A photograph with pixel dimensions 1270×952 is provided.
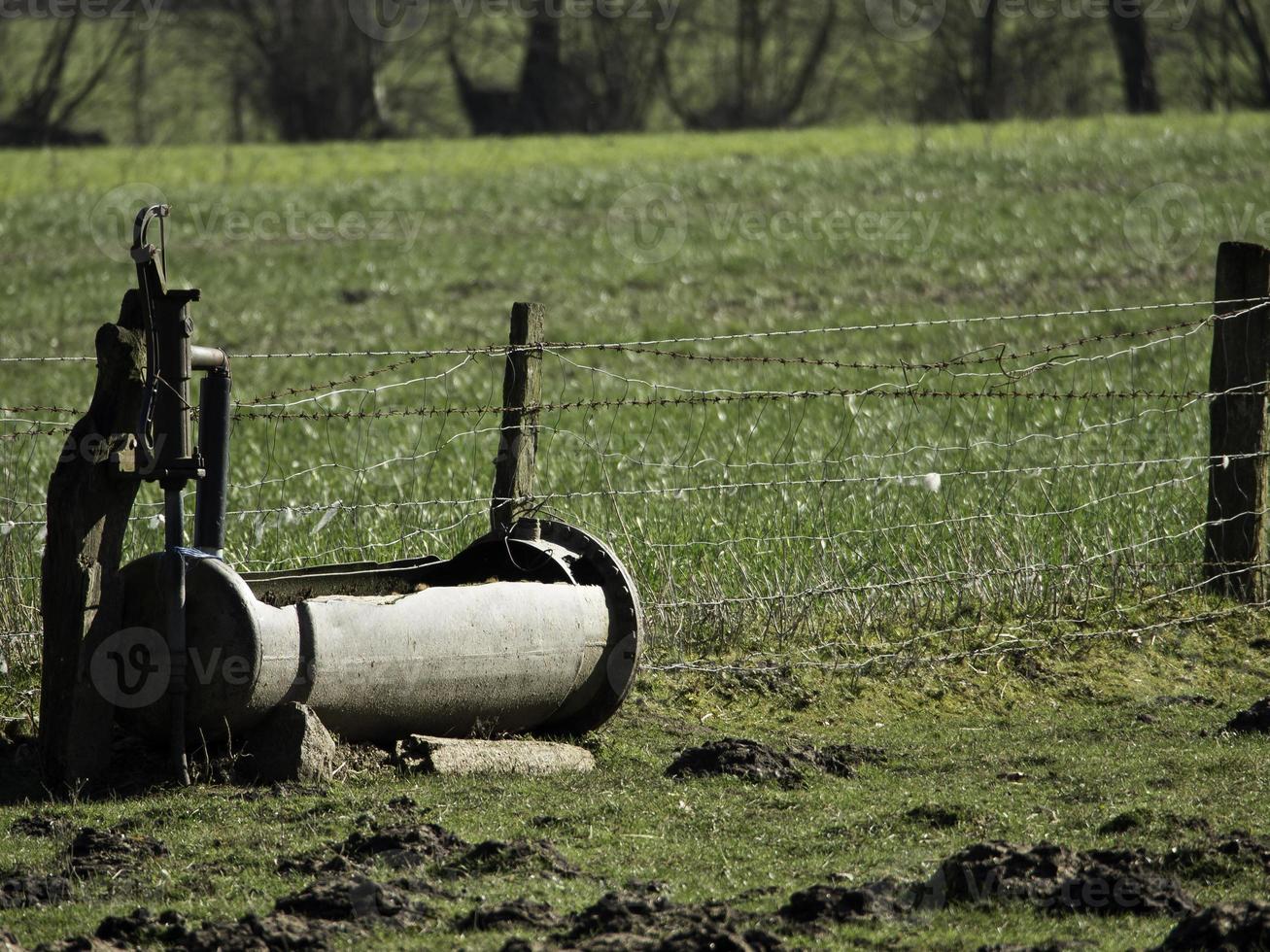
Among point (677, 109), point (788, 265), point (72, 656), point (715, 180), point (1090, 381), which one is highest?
point (677, 109)

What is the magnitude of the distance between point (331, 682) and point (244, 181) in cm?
2675

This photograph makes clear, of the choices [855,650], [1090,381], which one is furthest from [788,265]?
[855,650]

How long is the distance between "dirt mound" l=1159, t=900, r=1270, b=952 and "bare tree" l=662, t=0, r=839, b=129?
48.3 meters

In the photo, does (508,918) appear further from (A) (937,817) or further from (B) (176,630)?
(B) (176,630)

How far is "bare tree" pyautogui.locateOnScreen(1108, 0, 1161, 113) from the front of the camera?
4822 centimetres

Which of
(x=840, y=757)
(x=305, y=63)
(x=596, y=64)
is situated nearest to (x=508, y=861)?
(x=840, y=757)

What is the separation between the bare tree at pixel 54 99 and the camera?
4509 cm

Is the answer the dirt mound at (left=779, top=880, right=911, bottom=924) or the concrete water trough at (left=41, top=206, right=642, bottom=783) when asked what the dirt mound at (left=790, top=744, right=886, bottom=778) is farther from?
the dirt mound at (left=779, top=880, right=911, bottom=924)

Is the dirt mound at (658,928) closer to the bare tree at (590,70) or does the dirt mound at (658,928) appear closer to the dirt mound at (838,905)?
the dirt mound at (838,905)

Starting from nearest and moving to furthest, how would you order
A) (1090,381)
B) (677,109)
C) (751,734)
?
1. (751,734)
2. (1090,381)
3. (677,109)

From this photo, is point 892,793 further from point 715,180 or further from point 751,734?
point 715,180

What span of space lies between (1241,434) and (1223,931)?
16.5ft

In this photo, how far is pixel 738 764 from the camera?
19.6 feet

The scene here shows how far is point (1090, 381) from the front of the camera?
14.9m
